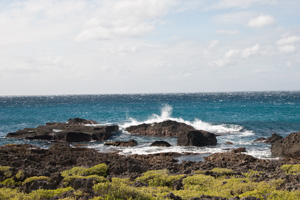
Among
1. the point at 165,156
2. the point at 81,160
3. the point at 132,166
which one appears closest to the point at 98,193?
the point at 132,166

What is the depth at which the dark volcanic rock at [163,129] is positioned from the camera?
48500mm

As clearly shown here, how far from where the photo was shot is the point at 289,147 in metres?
27.8

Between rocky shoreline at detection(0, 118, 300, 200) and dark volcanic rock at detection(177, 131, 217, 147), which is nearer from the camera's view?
rocky shoreline at detection(0, 118, 300, 200)

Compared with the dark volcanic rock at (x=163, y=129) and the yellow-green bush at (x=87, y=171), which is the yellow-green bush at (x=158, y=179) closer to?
the yellow-green bush at (x=87, y=171)

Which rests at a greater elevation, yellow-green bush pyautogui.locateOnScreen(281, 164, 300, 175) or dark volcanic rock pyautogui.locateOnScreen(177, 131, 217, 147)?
yellow-green bush pyautogui.locateOnScreen(281, 164, 300, 175)

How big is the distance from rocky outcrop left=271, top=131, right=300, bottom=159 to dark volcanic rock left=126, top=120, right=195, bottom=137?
19.9 m

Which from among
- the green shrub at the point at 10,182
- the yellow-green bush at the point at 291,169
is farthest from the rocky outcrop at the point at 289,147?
the green shrub at the point at 10,182

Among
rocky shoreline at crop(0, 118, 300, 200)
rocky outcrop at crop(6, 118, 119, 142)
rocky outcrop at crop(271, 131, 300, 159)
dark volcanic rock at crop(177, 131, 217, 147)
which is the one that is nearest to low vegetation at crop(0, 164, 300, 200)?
rocky shoreline at crop(0, 118, 300, 200)

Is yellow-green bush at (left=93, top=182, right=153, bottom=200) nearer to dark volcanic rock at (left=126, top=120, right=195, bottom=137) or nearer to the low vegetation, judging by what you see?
the low vegetation

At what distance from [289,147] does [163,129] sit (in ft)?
79.1

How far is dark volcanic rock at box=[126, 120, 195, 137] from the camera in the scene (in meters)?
48.5

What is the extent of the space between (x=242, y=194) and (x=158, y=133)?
3640 cm

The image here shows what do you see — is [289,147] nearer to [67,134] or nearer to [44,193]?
[44,193]

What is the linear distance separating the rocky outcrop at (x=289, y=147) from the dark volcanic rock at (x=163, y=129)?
1990cm
